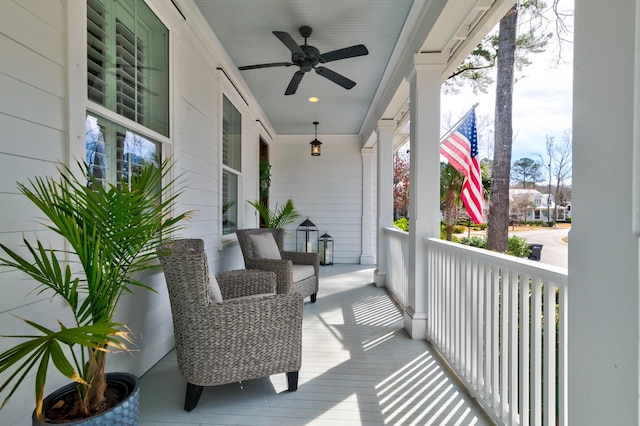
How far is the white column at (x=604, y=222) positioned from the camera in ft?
2.69

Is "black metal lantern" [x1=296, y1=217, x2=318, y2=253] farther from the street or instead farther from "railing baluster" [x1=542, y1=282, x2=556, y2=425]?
"railing baluster" [x1=542, y1=282, x2=556, y2=425]

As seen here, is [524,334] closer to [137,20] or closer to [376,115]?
[137,20]

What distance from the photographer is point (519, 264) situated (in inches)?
60.7

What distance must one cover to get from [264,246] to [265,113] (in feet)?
9.46

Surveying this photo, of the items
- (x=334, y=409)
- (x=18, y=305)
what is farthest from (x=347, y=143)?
(x=18, y=305)

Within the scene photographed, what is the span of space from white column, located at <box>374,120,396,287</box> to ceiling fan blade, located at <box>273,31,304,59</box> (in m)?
2.32

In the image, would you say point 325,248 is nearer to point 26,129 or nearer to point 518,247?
point 518,247

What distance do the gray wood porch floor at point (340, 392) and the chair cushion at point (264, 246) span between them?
1.17 meters

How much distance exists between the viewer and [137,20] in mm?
2256

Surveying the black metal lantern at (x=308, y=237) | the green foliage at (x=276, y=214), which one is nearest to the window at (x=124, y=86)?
the green foliage at (x=276, y=214)

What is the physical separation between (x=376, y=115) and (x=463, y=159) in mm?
1592

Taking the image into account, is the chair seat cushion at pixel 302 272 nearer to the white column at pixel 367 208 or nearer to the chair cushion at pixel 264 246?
the chair cushion at pixel 264 246

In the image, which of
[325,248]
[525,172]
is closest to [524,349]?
[525,172]

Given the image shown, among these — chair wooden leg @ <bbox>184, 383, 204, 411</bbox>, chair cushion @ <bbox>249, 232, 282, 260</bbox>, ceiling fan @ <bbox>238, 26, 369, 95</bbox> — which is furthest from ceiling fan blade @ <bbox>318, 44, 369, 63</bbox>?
chair wooden leg @ <bbox>184, 383, 204, 411</bbox>
